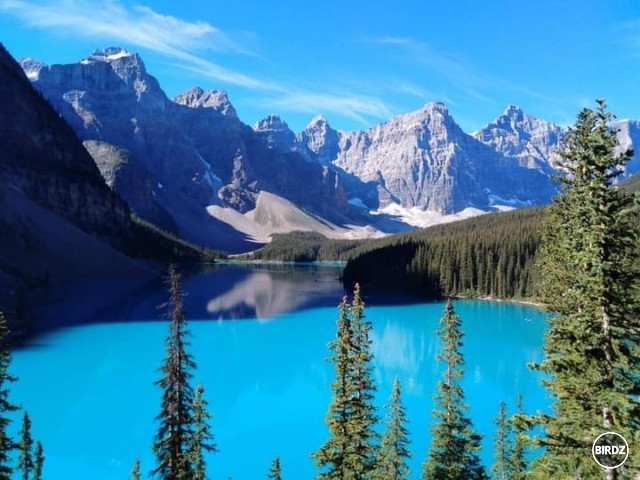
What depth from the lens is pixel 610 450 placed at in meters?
8.70

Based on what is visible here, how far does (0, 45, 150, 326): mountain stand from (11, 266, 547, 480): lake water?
20.2m

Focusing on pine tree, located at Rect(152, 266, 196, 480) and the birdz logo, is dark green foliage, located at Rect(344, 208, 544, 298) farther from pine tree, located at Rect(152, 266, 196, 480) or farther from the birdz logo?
the birdz logo

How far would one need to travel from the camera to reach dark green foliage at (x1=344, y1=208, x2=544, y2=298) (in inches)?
4082

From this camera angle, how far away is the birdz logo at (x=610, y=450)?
8.62 meters

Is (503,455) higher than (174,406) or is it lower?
lower

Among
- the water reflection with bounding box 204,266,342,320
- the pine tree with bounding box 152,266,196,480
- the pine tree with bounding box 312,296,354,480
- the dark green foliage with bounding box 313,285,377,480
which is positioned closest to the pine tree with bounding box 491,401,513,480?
the dark green foliage with bounding box 313,285,377,480

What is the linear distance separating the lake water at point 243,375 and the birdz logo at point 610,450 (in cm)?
1940

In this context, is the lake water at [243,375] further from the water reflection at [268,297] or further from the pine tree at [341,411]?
the pine tree at [341,411]

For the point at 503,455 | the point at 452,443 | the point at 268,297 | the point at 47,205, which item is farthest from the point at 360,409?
the point at 47,205

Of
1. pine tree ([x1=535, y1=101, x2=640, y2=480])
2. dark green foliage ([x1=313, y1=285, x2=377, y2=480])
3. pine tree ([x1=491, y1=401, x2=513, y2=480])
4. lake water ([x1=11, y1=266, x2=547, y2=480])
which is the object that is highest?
pine tree ([x1=535, y1=101, x2=640, y2=480])

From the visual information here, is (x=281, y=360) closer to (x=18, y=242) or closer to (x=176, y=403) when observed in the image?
(x=176, y=403)

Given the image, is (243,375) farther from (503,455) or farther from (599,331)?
(599,331)

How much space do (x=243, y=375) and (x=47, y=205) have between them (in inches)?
4702

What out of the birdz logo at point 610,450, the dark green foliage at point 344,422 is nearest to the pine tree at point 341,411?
the dark green foliage at point 344,422
